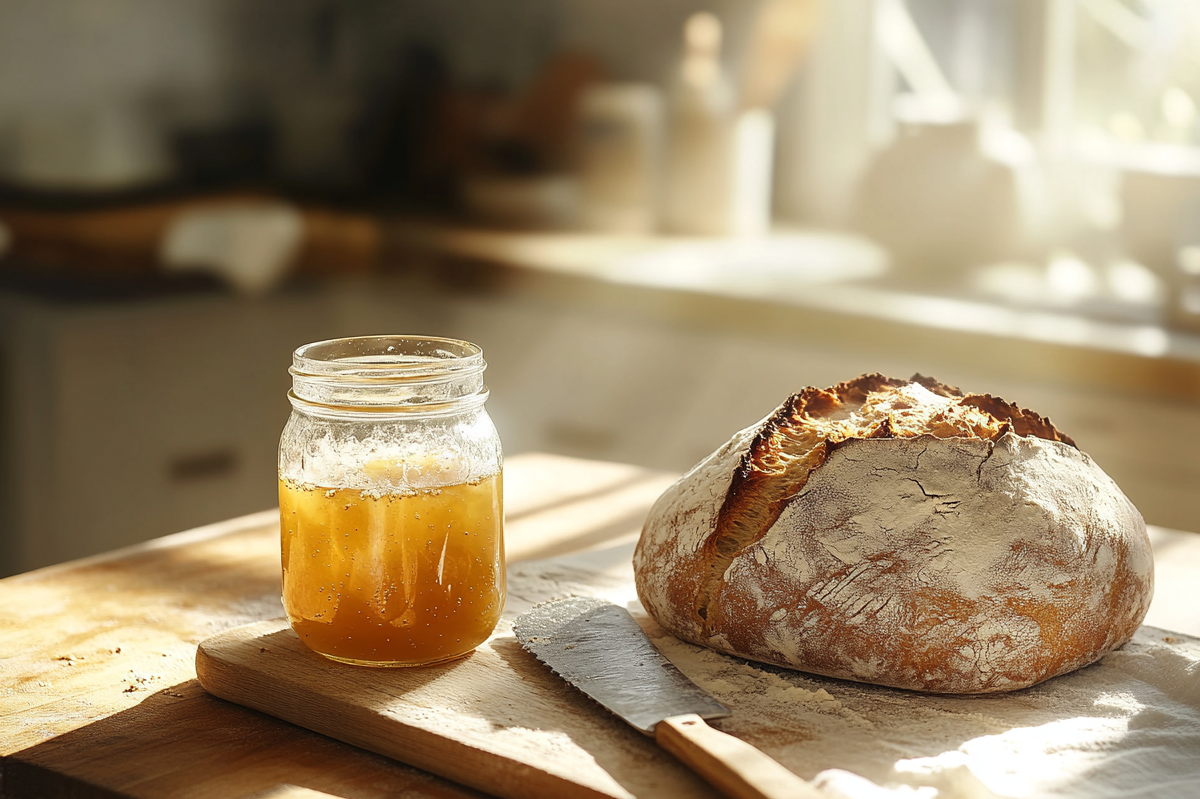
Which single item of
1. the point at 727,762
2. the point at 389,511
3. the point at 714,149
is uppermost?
the point at 714,149

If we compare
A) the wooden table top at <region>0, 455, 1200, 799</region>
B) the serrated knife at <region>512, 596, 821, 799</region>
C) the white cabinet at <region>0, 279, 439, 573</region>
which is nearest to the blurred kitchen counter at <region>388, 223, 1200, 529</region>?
the white cabinet at <region>0, 279, 439, 573</region>

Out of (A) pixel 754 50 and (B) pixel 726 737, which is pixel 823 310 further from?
(B) pixel 726 737

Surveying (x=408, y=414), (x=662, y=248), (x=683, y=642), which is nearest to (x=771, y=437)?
(x=683, y=642)

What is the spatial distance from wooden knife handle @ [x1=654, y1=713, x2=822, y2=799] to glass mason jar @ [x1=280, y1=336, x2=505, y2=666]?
21cm

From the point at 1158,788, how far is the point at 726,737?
279mm

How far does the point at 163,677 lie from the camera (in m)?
0.97

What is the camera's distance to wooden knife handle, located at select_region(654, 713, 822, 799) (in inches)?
27.7

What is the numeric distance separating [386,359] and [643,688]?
1.14ft

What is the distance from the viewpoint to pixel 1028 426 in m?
1.00

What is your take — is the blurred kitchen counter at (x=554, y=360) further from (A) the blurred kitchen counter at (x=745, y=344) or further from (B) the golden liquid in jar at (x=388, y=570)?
(B) the golden liquid in jar at (x=388, y=570)

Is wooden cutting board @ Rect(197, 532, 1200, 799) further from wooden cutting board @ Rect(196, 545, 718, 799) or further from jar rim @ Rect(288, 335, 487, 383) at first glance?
jar rim @ Rect(288, 335, 487, 383)

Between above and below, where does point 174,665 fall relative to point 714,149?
below

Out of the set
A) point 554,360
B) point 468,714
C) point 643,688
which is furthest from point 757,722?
point 554,360

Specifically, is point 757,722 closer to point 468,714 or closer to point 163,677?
point 468,714
